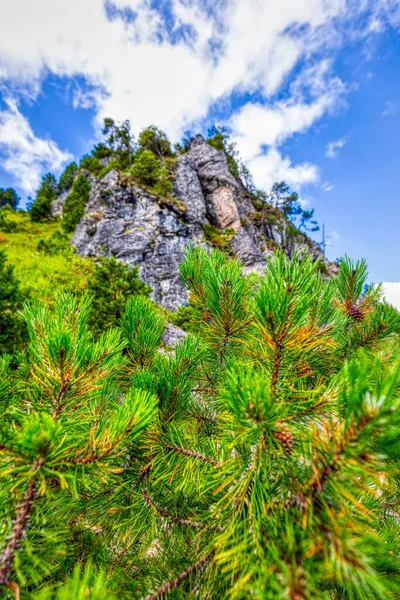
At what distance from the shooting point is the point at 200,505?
123 cm

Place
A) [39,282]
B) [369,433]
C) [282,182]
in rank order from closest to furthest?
[369,433]
[39,282]
[282,182]

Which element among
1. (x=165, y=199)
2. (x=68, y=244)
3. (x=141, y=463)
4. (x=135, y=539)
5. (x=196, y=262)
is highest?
(x=165, y=199)

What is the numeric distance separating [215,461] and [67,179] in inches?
1988

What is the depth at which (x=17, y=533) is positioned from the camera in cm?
56

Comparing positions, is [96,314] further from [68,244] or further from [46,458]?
[68,244]

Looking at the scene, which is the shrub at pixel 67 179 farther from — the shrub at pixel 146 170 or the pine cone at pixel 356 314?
the pine cone at pixel 356 314

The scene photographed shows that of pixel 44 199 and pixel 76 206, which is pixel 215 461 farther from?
pixel 44 199

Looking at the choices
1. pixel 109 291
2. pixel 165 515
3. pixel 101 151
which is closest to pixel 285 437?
pixel 165 515

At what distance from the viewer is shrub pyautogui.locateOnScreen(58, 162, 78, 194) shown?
4169 centimetres

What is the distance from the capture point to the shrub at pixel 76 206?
76.4 ft

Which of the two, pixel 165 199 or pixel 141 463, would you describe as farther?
pixel 165 199

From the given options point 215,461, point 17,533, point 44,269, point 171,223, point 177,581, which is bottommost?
point 177,581

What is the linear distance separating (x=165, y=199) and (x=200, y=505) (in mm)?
23046

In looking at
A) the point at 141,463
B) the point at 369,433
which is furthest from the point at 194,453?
the point at 369,433
